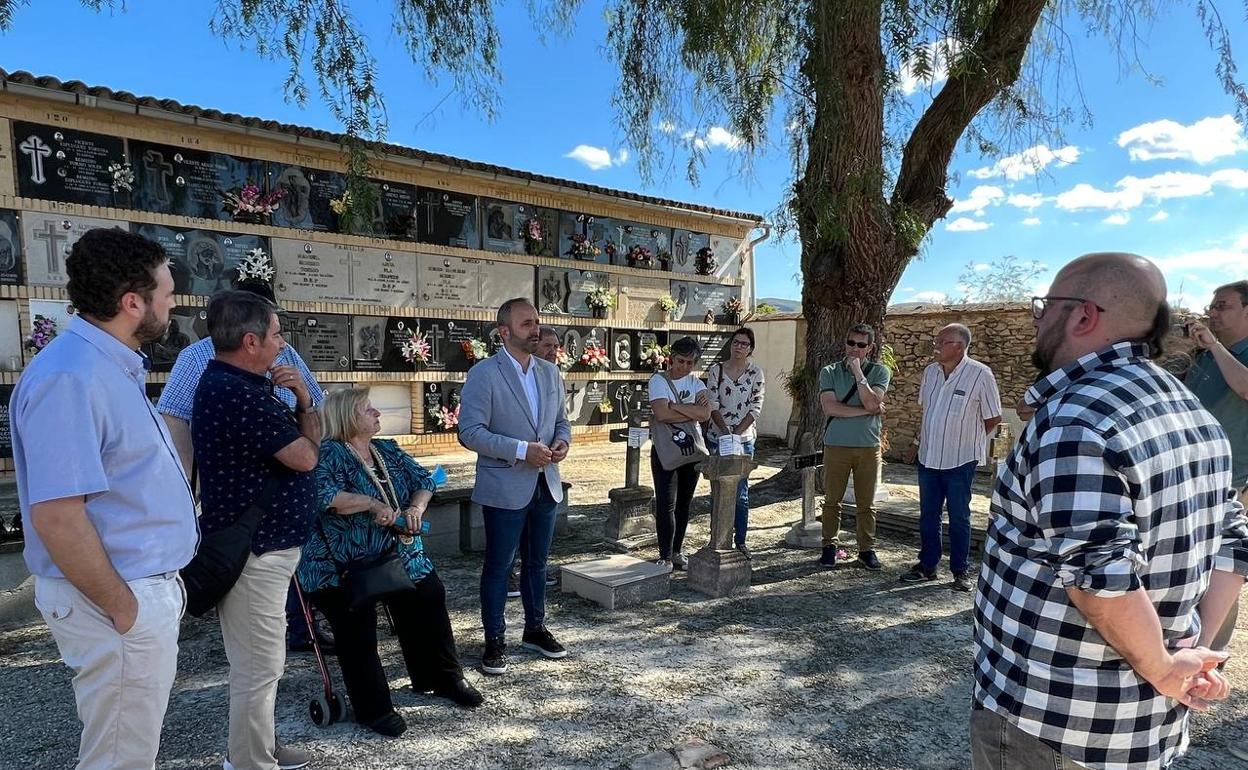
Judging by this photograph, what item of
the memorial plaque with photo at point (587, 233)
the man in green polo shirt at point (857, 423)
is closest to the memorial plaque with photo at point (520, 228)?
the memorial plaque with photo at point (587, 233)

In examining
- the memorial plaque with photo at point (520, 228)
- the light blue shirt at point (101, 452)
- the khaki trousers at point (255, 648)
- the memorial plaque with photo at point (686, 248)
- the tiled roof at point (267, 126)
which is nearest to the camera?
the light blue shirt at point (101, 452)

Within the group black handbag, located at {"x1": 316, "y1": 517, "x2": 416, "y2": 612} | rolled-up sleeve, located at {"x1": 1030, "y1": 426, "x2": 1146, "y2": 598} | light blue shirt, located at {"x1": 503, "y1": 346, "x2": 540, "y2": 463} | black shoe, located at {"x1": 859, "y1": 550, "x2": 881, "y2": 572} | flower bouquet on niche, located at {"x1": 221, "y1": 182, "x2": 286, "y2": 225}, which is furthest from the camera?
flower bouquet on niche, located at {"x1": 221, "y1": 182, "x2": 286, "y2": 225}

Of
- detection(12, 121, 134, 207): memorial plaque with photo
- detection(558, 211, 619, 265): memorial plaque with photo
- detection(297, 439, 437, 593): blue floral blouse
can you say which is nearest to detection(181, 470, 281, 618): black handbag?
detection(297, 439, 437, 593): blue floral blouse

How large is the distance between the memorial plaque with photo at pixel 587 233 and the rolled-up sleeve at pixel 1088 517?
404 inches

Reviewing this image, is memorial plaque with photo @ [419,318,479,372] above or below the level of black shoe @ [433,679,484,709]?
above

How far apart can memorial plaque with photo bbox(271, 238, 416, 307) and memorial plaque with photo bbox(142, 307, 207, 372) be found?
1012 millimetres

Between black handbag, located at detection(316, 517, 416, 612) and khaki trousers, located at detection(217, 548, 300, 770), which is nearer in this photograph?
khaki trousers, located at detection(217, 548, 300, 770)

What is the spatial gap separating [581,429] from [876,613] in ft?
24.5

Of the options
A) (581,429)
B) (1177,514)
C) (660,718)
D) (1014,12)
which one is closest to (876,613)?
(660,718)

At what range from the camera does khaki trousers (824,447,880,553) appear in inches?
199

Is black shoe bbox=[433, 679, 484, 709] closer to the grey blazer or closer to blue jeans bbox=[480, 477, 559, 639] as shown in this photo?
blue jeans bbox=[480, 477, 559, 639]

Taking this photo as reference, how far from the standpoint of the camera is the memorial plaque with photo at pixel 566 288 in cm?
1095

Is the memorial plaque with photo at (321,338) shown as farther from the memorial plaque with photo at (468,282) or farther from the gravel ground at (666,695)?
the gravel ground at (666,695)

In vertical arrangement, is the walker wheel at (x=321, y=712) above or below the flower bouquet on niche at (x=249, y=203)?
below
